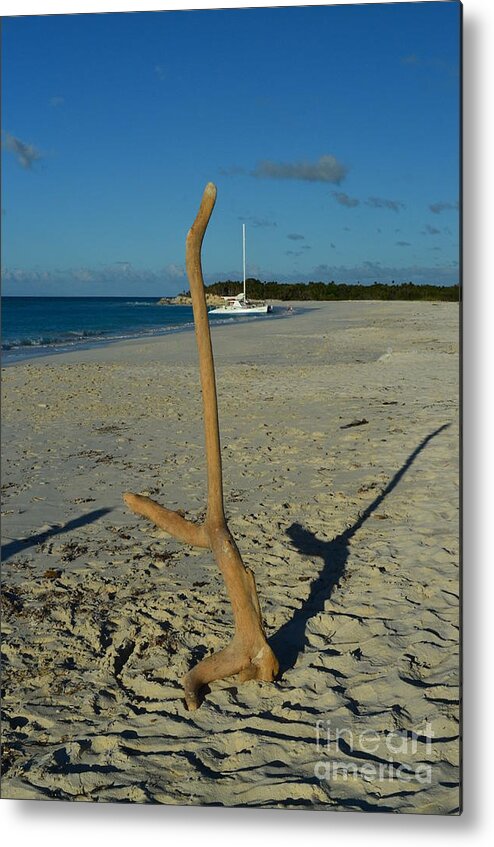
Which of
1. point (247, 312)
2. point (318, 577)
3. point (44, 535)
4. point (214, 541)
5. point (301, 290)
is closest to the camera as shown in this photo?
point (214, 541)

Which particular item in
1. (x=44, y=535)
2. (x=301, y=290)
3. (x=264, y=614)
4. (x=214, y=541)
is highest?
(x=301, y=290)

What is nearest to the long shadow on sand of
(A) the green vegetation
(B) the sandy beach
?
(B) the sandy beach

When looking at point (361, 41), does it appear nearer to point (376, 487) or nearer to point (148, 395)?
point (376, 487)

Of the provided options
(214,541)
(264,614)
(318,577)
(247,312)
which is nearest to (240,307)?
(247,312)

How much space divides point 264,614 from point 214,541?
994 mm

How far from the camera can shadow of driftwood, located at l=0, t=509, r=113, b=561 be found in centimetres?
483

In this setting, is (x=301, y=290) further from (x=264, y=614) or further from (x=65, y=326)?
(x=264, y=614)

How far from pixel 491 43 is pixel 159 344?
18.3 meters

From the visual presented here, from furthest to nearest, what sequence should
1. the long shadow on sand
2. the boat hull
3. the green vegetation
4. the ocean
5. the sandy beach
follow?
1. the boat hull
2. the ocean
3. the green vegetation
4. the long shadow on sand
5. the sandy beach

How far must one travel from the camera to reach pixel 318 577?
4188 mm

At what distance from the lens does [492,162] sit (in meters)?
2.84

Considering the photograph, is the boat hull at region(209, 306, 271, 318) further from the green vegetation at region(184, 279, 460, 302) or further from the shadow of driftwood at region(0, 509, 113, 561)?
the shadow of driftwood at region(0, 509, 113, 561)

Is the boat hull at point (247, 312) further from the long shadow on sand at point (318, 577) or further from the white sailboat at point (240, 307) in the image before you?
the long shadow on sand at point (318, 577)

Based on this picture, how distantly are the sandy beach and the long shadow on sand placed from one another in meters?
0.01
